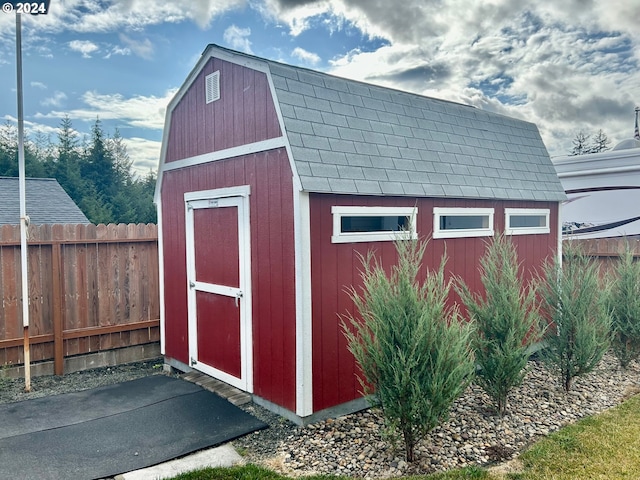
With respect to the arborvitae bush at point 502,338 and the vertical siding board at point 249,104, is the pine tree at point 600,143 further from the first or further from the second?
the vertical siding board at point 249,104

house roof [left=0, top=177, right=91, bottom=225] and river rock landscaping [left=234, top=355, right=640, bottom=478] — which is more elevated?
house roof [left=0, top=177, right=91, bottom=225]

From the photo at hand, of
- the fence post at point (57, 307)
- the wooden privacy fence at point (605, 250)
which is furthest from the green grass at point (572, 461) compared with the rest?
the wooden privacy fence at point (605, 250)

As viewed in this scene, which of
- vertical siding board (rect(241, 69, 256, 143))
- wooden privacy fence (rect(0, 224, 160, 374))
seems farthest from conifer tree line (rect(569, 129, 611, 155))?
wooden privacy fence (rect(0, 224, 160, 374))

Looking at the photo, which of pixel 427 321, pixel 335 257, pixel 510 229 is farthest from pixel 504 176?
pixel 427 321

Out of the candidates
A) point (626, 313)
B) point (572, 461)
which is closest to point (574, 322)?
point (626, 313)

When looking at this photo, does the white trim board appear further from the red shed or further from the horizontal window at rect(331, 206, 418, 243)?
the horizontal window at rect(331, 206, 418, 243)

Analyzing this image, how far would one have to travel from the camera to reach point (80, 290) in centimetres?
539

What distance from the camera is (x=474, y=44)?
326 inches

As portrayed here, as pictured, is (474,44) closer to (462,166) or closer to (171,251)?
(462,166)

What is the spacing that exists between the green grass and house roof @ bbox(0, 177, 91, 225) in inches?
392

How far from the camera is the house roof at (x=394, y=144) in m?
3.79

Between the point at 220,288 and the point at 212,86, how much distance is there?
2.19 metres

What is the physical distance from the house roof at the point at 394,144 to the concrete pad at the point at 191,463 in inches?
85.0

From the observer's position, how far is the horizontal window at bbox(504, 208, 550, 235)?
18.3 feet
